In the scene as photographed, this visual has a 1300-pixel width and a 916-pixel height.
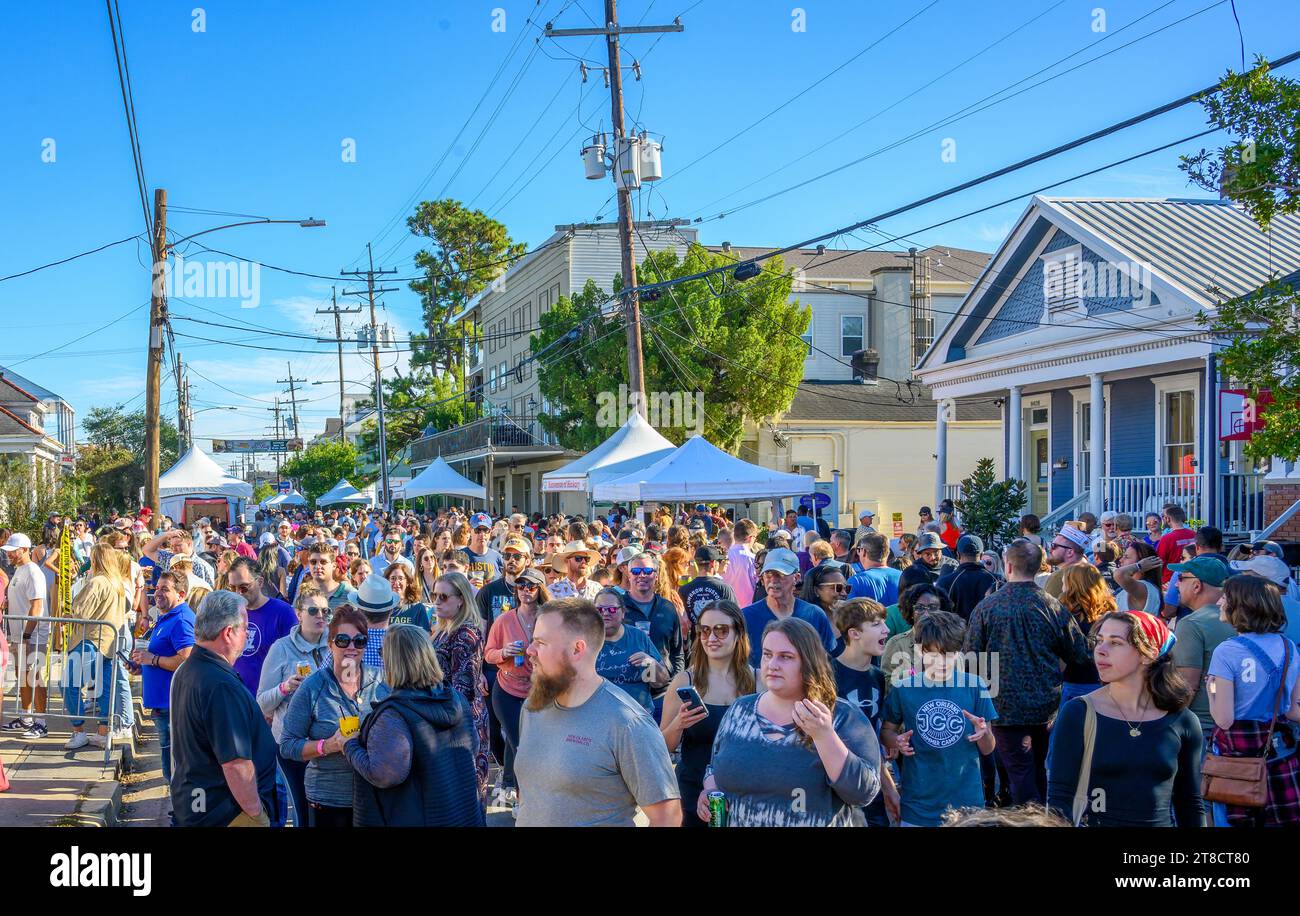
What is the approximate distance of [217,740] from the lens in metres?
4.75

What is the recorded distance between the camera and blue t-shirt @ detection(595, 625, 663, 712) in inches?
254

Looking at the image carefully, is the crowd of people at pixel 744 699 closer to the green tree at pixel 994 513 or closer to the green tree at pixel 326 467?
the green tree at pixel 994 513

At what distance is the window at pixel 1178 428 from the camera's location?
1967 centimetres

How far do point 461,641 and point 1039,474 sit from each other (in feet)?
65.2

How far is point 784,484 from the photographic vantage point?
16.1 metres

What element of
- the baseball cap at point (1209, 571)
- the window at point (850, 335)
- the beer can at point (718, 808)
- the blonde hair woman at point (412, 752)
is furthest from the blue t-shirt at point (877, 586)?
the window at point (850, 335)

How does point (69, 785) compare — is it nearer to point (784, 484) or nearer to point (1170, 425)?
point (784, 484)

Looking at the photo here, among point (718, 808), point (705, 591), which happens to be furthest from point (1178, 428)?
point (718, 808)

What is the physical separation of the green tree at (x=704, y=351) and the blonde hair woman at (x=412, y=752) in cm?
2541

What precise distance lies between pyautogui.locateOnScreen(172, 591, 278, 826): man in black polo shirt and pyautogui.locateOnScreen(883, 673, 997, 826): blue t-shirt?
2813 mm

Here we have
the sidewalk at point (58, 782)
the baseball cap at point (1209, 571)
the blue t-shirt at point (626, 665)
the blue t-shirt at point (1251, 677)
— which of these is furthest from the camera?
the sidewalk at point (58, 782)

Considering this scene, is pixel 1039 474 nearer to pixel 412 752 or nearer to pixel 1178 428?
pixel 1178 428

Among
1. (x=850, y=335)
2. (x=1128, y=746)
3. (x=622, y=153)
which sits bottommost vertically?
(x=1128, y=746)

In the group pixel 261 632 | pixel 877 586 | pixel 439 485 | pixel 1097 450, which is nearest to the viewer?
pixel 261 632
